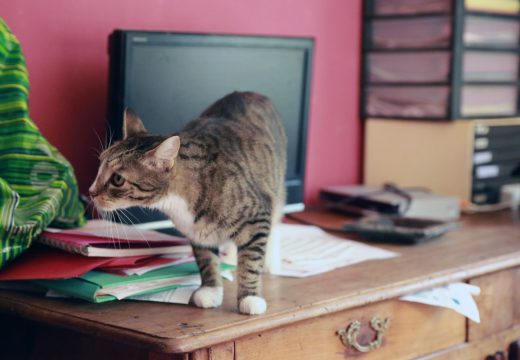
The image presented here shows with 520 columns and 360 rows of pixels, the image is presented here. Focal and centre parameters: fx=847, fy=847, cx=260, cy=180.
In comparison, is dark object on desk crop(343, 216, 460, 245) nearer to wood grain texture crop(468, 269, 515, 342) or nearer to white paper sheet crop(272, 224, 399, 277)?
white paper sheet crop(272, 224, 399, 277)

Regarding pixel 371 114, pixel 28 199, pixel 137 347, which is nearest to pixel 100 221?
pixel 28 199

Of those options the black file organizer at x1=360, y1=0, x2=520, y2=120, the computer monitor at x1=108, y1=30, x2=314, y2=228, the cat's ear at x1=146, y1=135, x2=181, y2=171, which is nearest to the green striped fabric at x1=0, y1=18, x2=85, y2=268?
the computer monitor at x1=108, y1=30, x2=314, y2=228

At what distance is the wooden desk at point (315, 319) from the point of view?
1244mm

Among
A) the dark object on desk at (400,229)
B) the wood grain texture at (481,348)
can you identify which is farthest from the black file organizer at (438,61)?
the wood grain texture at (481,348)

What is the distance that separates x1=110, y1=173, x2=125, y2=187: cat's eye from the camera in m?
1.29

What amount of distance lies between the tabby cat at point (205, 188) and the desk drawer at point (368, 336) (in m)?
0.06

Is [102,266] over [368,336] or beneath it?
over

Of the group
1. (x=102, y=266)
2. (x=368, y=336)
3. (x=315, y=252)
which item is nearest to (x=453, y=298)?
(x=368, y=336)

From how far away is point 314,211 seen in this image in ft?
7.34

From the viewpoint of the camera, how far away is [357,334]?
1481mm

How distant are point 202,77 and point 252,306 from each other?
1.95ft

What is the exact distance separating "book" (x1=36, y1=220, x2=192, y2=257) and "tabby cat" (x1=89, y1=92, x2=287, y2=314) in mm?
76

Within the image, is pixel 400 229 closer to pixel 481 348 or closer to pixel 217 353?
pixel 481 348

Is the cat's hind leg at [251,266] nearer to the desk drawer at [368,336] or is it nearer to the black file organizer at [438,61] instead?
the desk drawer at [368,336]
